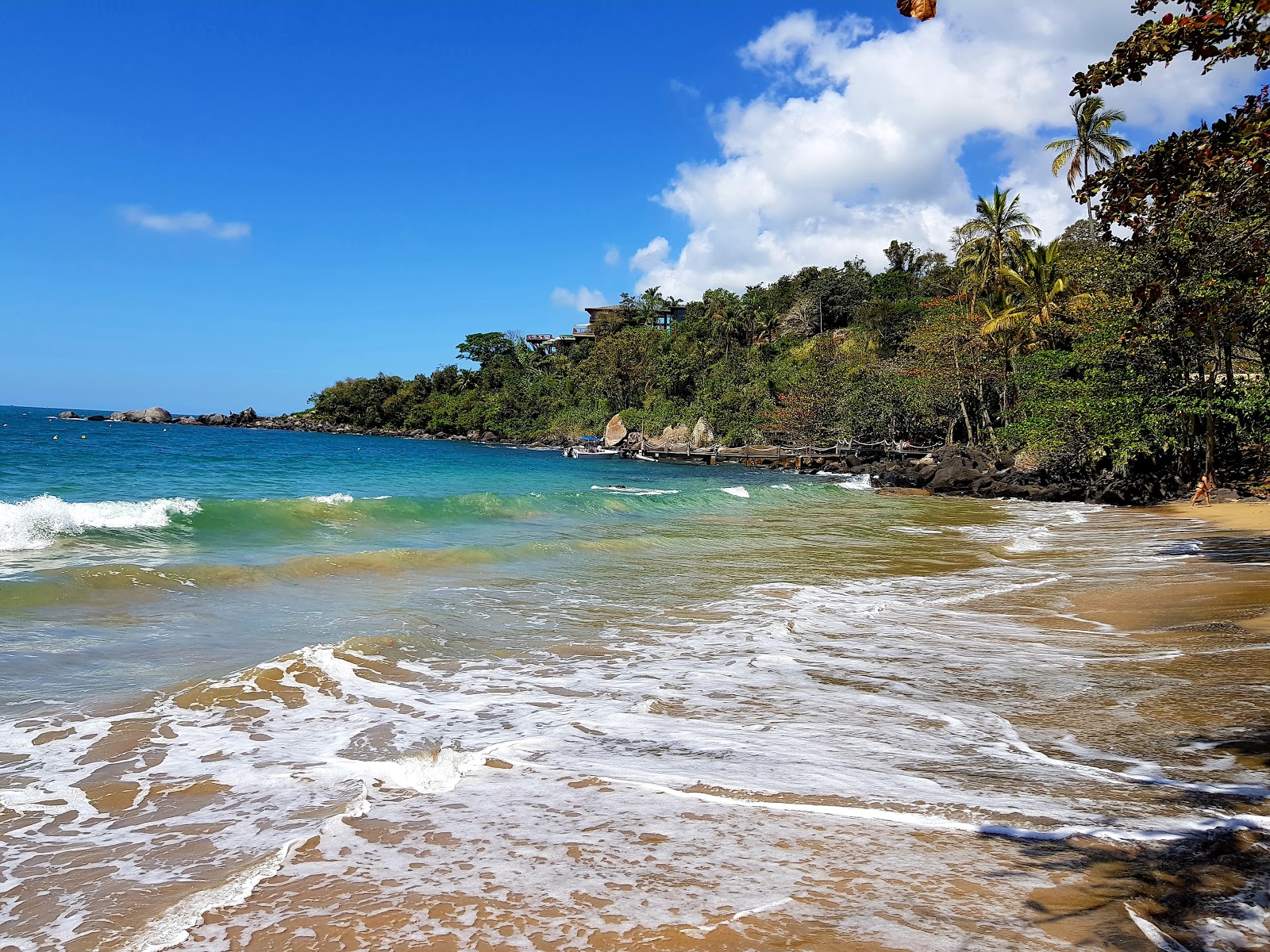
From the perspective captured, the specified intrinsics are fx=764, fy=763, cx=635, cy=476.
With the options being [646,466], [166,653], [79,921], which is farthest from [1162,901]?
[646,466]

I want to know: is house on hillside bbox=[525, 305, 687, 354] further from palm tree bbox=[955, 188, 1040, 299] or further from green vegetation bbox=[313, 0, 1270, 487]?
palm tree bbox=[955, 188, 1040, 299]

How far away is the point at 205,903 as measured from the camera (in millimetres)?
3205

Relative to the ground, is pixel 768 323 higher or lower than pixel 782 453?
higher

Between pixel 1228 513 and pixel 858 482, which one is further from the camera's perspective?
pixel 858 482

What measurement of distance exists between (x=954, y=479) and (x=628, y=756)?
30.4m

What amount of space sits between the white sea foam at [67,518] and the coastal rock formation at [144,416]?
118 metres

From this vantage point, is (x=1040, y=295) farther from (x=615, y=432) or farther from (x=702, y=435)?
(x=615, y=432)

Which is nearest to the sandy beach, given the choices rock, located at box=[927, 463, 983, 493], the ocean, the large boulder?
the ocean

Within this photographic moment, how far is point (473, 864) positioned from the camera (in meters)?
3.46

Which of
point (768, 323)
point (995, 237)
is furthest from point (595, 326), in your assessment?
point (995, 237)

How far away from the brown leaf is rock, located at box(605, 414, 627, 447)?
69093 mm

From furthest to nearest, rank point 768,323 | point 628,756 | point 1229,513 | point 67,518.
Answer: point 768,323 < point 1229,513 < point 67,518 < point 628,756

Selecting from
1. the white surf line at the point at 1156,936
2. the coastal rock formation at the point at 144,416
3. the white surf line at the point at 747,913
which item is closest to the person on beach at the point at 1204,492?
the white surf line at the point at 1156,936

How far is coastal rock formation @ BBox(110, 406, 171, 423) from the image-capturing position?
389 ft
